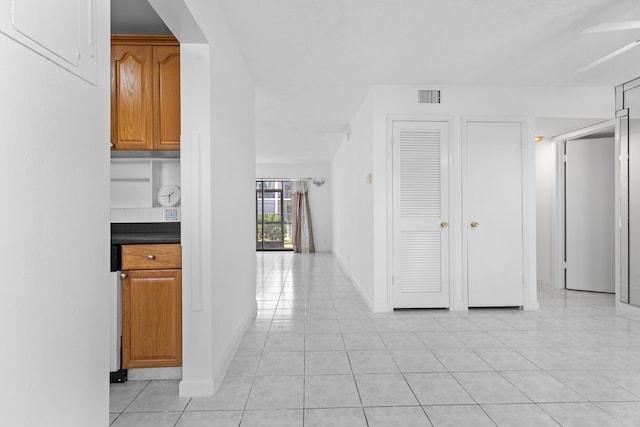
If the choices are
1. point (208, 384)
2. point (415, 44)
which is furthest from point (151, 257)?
point (415, 44)

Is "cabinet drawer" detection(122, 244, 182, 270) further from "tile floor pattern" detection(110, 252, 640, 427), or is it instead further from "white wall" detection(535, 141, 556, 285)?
"white wall" detection(535, 141, 556, 285)

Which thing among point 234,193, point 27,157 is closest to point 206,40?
point 234,193

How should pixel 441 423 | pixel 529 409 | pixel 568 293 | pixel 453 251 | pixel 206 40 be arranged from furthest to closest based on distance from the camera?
1. pixel 568 293
2. pixel 453 251
3. pixel 206 40
4. pixel 529 409
5. pixel 441 423

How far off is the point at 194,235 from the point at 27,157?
1404 mm

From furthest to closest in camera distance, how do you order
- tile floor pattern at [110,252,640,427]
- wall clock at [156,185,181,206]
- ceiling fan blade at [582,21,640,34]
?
wall clock at [156,185,181,206] → ceiling fan blade at [582,21,640,34] → tile floor pattern at [110,252,640,427]

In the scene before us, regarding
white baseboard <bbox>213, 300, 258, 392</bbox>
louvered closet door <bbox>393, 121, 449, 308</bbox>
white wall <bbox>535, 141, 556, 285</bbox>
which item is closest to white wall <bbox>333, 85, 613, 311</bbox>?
louvered closet door <bbox>393, 121, 449, 308</bbox>

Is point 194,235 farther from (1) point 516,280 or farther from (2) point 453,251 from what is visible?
(1) point 516,280

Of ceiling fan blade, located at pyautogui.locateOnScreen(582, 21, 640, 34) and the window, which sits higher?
ceiling fan blade, located at pyautogui.locateOnScreen(582, 21, 640, 34)

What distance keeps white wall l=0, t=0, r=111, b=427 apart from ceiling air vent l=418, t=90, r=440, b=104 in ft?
11.6

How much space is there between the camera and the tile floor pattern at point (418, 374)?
6.07ft

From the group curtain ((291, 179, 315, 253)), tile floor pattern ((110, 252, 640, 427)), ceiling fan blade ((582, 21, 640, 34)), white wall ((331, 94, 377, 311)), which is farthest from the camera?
curtain ((291, 179, 315, 253))

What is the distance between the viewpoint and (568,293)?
4816mm

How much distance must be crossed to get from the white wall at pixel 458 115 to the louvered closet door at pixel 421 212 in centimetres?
11

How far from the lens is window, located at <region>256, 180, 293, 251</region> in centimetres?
1049
